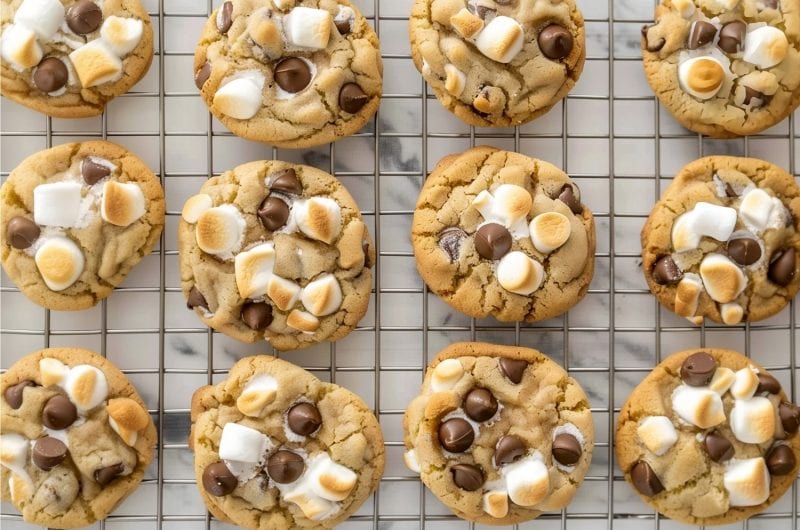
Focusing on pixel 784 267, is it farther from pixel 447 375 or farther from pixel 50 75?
pixel 50 75

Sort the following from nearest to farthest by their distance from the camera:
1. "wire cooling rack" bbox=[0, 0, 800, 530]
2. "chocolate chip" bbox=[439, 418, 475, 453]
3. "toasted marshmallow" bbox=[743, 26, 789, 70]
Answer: "chocolate chip" bbox=[439, 418, 475, 453] < "toasted marshmallow" bbox=[743, 26, 789, 70] < "wire cooling rack" bbox=[0, 0, 800, 530]

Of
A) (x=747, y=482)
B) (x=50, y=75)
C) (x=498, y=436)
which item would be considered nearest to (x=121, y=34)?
(x=50, y=75)

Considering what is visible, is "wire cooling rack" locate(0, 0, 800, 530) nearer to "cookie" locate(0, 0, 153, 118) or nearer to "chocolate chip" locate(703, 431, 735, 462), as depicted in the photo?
"cookie" locate(0, 0, 153, 118)

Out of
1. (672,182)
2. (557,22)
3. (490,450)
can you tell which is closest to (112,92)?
(557,22)

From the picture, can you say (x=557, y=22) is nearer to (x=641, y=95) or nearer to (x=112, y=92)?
(x=641, y=95)

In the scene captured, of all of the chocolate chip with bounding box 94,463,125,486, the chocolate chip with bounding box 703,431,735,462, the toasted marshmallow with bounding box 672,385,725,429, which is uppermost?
the toasted marshmallow with bounding box 672,385,725,429

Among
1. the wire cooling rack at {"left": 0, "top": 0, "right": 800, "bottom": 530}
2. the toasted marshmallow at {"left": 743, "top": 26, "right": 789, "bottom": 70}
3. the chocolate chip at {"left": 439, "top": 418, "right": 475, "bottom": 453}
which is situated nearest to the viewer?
the chocolate chip at {"left": 439, "top": 418, "right": 475, "bottom": 453}

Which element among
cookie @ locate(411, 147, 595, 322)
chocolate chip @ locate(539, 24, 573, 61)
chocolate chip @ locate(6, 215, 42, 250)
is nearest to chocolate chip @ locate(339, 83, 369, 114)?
cookie @ locate(411, 147, 595, 322)
